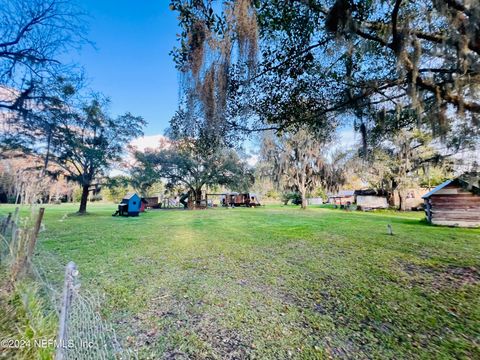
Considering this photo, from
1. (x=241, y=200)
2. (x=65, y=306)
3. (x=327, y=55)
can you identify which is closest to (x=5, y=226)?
(x=65, y=306)

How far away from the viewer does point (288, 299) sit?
2.82m

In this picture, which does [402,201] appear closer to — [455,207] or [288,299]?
[455,207]

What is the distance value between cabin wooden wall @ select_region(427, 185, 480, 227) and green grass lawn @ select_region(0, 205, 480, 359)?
4607 millimetres

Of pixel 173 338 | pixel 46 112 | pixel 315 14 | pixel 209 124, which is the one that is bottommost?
pixel 173 338

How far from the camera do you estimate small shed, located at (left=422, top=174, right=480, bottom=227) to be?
28.0 ft

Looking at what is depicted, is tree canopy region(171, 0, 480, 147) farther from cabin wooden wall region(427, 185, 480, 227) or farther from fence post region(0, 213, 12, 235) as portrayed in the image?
cabin wooden wall region(427, 185, 480, 227)

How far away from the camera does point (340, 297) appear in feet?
9.45

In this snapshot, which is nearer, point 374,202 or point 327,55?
point 327,55

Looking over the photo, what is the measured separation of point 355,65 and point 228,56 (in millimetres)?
2531

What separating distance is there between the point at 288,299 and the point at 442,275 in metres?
2.83

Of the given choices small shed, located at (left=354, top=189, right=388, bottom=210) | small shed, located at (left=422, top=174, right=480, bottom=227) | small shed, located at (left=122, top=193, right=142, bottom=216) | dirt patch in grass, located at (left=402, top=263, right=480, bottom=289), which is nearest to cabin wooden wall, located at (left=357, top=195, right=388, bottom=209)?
small shed, located at (left=354, top=189, right=388, bottom=210)

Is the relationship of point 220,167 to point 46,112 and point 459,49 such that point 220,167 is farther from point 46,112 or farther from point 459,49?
point 459,49

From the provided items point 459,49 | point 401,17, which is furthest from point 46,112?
point 459,49

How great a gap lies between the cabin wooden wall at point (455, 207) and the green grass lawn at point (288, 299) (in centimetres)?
461
